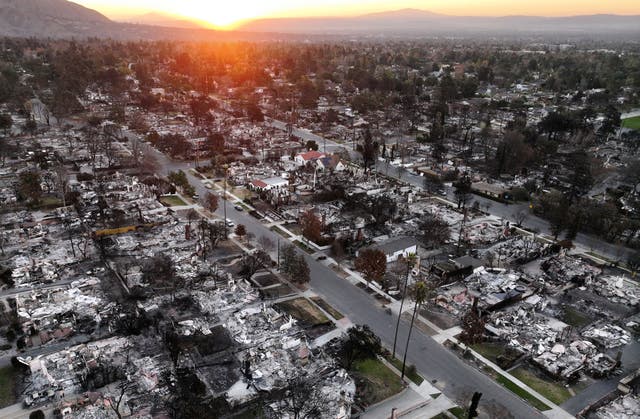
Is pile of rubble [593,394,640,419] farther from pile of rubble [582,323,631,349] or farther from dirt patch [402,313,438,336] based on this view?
dirt patch [402,313,438,336]

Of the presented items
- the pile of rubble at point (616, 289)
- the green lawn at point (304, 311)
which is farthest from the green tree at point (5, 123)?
the pile of rubble at point (616, 289)

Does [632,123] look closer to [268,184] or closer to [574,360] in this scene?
[268,184]

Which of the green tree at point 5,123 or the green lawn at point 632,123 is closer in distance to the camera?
the green tree at point 5,123

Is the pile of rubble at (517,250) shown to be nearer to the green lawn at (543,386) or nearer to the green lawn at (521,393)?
the green lawn at (543,386)

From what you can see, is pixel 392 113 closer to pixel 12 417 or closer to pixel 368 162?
pixel 368 162

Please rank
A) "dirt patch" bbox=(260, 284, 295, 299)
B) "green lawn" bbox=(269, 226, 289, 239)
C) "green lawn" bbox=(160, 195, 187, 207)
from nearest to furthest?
"dirt patch" bbox=(260, 284, 295, 299), "green lawn" bbox=(269, 226, 289, 239), "green lawn" bbox=(160, 195, 187, 207)

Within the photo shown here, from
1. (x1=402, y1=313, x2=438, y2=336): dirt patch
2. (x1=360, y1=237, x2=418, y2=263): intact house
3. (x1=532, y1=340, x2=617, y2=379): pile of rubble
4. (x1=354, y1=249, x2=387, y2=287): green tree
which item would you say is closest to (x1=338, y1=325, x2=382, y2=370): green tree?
(x1=402, y1=313, x2=438, y2=336): dirt patch

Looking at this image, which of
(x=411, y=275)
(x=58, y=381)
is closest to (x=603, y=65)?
(x=411, y=275)

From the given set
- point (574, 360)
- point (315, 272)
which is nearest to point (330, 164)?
point (315, 272)
